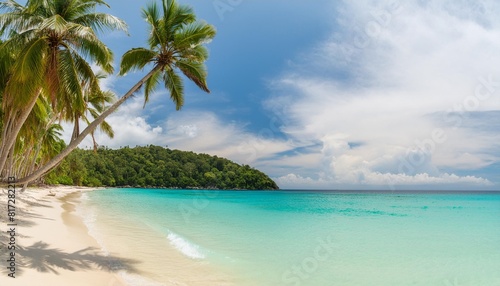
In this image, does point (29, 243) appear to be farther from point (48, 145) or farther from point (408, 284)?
point (48, 145)

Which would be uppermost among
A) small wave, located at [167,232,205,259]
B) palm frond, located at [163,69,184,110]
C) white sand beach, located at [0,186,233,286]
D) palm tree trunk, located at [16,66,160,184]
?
palm frond, located at [163,69,184,110]

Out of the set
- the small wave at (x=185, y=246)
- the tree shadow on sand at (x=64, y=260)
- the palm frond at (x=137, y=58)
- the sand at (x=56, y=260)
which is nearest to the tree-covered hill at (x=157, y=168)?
the small wave at (x=185, y=246)

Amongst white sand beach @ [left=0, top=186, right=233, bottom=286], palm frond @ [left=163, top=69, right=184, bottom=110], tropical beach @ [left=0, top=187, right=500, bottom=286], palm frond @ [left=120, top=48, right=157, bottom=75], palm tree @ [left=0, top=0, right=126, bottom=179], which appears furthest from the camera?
palm frond @ [left=163, top=69, right=184, bottom=110]

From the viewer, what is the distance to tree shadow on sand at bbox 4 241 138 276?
6.31 meters

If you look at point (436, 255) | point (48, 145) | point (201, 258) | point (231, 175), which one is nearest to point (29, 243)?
point (201, 258)

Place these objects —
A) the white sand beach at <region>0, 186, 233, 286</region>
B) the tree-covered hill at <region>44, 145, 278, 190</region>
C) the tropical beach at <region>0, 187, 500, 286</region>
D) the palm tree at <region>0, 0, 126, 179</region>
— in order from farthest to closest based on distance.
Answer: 1. the tree-covered hill at <region>44, 145, 278, 190</region>
2. the palm tree at <region>0, 0, 126, 179</region>
3. the tropical beach at <region>0, 187, 500, 286</region>
4. the white sand beach at <region>0, 186, 233, 286</region>

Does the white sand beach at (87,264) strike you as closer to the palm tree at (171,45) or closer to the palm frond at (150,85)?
the palm tree at (171,45)

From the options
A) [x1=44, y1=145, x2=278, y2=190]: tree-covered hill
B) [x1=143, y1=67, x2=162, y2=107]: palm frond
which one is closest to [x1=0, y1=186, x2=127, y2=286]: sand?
[x1=143, y1=67, x2=162, y2=107]: palm frond

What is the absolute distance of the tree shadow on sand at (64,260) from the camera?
631 cm

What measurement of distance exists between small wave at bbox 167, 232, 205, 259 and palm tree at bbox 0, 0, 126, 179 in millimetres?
4853

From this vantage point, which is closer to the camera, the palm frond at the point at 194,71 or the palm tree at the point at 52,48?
the palm tree at the point at 52,48

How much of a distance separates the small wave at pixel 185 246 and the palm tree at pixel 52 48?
4.85 m

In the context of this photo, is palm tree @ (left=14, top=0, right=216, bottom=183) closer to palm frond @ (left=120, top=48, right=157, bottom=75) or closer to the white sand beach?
palm frond @ (left=120, top=48, right=157, bottom=75)

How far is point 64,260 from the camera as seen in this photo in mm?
6988
